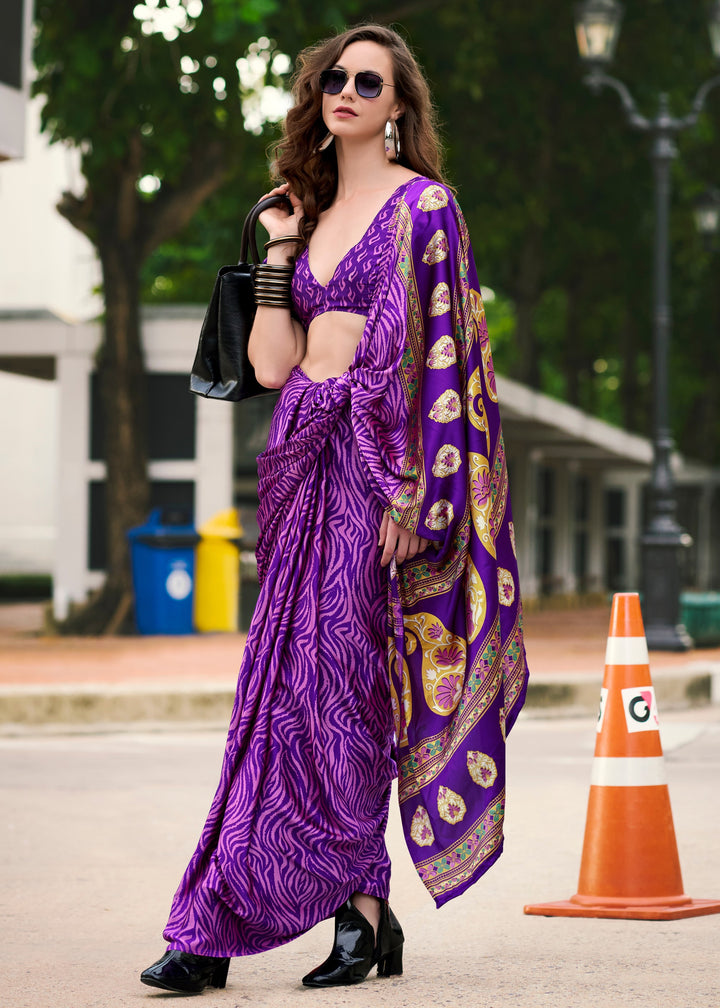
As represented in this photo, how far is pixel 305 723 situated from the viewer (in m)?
4.04

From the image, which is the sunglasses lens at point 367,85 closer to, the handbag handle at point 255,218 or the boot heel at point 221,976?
the handbag handle at point 255,218

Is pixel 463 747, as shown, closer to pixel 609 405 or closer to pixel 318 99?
pixel 318 99

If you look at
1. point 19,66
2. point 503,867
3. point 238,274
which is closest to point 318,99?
point 238,274

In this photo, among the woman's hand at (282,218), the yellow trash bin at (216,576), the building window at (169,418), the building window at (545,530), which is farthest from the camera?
the building window at (545,530)

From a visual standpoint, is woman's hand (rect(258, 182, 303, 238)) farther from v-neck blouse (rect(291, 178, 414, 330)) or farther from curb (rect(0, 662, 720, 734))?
curb (rect(0, 662, 720, 734))

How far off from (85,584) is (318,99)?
13421 millimetres

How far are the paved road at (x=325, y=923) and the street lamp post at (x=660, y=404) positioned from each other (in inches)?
266

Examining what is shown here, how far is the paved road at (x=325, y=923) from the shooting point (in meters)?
4.10

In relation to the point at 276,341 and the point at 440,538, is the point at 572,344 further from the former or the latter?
the point at 440,538

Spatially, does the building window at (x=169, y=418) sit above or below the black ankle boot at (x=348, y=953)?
above

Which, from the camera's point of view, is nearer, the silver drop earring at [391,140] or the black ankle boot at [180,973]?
the black ankle boot at [180,973]

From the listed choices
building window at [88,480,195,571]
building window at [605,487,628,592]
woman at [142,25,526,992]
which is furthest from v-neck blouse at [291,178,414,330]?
building window at [605,487,628,592]

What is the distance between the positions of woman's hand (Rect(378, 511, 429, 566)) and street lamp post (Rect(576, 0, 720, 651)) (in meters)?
11.7

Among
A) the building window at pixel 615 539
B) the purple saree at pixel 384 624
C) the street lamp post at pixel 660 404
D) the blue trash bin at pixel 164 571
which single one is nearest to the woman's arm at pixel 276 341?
the purple saree at pixel 384 624
